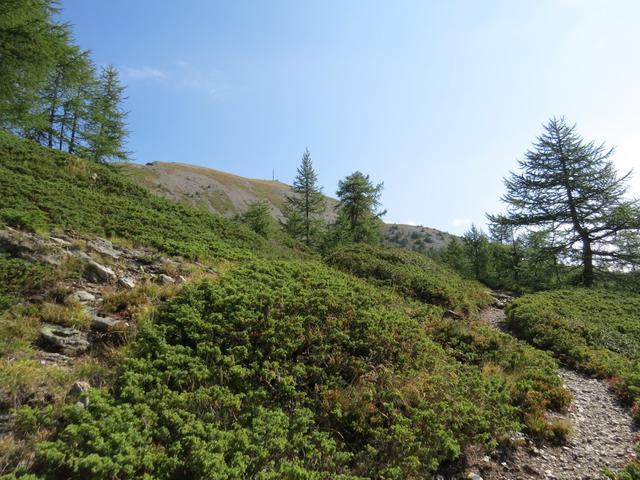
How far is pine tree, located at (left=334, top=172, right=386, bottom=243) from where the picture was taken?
36250 millimetres

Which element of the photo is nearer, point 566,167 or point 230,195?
point 566,167

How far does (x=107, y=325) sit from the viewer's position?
265 inches

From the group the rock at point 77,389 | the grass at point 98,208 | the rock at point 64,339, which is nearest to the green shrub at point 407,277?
the grass at point 98,208

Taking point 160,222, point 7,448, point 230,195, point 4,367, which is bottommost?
point 7,448

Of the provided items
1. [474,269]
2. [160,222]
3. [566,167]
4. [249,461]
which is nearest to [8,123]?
[160,222]

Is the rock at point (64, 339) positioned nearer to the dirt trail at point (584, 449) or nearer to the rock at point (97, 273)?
the rock at point (97, 273)

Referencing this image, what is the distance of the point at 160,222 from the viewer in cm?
1509

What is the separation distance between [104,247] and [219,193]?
66.7 metres

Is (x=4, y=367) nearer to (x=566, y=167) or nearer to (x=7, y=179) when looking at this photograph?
(x=7, y=179)

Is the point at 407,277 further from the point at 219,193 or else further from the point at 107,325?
the point at 219,193

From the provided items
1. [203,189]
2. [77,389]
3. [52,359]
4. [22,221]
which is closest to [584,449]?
[77,389]

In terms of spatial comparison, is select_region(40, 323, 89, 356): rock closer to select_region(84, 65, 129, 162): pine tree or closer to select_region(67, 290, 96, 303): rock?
select_region(67, 290, 96, 303): rock

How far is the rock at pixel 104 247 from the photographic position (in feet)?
33.2

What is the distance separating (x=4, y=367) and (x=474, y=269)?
40.0 meters
